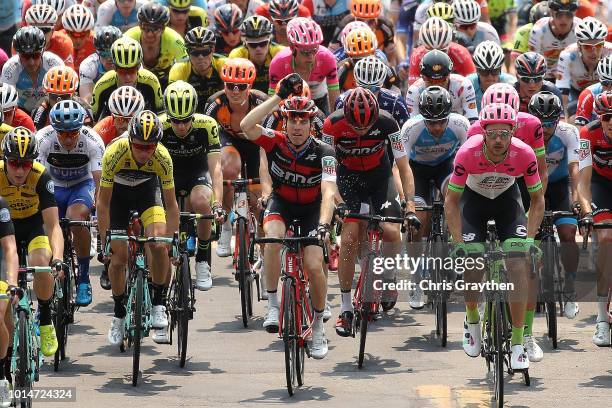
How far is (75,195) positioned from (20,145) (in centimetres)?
251

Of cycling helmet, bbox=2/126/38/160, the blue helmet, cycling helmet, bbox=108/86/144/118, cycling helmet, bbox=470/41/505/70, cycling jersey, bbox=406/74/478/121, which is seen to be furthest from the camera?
cycling helmet, bbox=470/41/505/70

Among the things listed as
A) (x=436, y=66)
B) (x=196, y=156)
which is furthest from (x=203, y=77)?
(x=436, y=66)

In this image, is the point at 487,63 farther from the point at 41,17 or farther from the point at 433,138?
the point at 41,17

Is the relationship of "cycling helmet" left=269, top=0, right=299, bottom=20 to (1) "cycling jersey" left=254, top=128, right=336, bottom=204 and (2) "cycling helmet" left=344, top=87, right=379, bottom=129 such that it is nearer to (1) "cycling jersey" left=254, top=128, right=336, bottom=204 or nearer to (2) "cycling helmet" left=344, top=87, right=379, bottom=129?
(2) "cycling helmet" left=344, top=87, right=379, bottom=129

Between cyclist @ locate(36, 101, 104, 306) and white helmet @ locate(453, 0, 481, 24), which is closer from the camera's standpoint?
cyclist @ locate(36, 101, 104, 306)

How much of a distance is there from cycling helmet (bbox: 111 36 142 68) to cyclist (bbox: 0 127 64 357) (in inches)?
144

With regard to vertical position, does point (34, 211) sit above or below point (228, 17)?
below

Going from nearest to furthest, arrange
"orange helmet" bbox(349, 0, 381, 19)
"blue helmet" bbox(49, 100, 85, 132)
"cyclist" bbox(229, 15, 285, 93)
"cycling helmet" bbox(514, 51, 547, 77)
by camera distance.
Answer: "blue helmet" bbox(49, 100, 85, 132) < "cycling helmet" bbox(514, 51, 547, 77) < "cyclist" bbox(229, 15, 285, 93) < "orange helmet" bbox(349, 0, 381, 19)

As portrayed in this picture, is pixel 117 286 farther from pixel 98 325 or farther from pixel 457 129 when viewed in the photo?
pixel 457 129

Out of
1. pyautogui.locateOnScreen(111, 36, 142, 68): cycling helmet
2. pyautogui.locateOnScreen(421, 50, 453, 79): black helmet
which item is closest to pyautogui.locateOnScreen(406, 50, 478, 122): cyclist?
pyautogui.locateOnScreen(421, 50, 453, 79): black helmet

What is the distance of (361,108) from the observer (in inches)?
561

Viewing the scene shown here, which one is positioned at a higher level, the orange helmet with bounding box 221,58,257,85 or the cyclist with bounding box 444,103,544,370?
the orange helmet with bounding box 221,58,257,85

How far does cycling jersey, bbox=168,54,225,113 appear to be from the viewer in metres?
18.0

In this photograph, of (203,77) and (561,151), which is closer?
(561,151)
